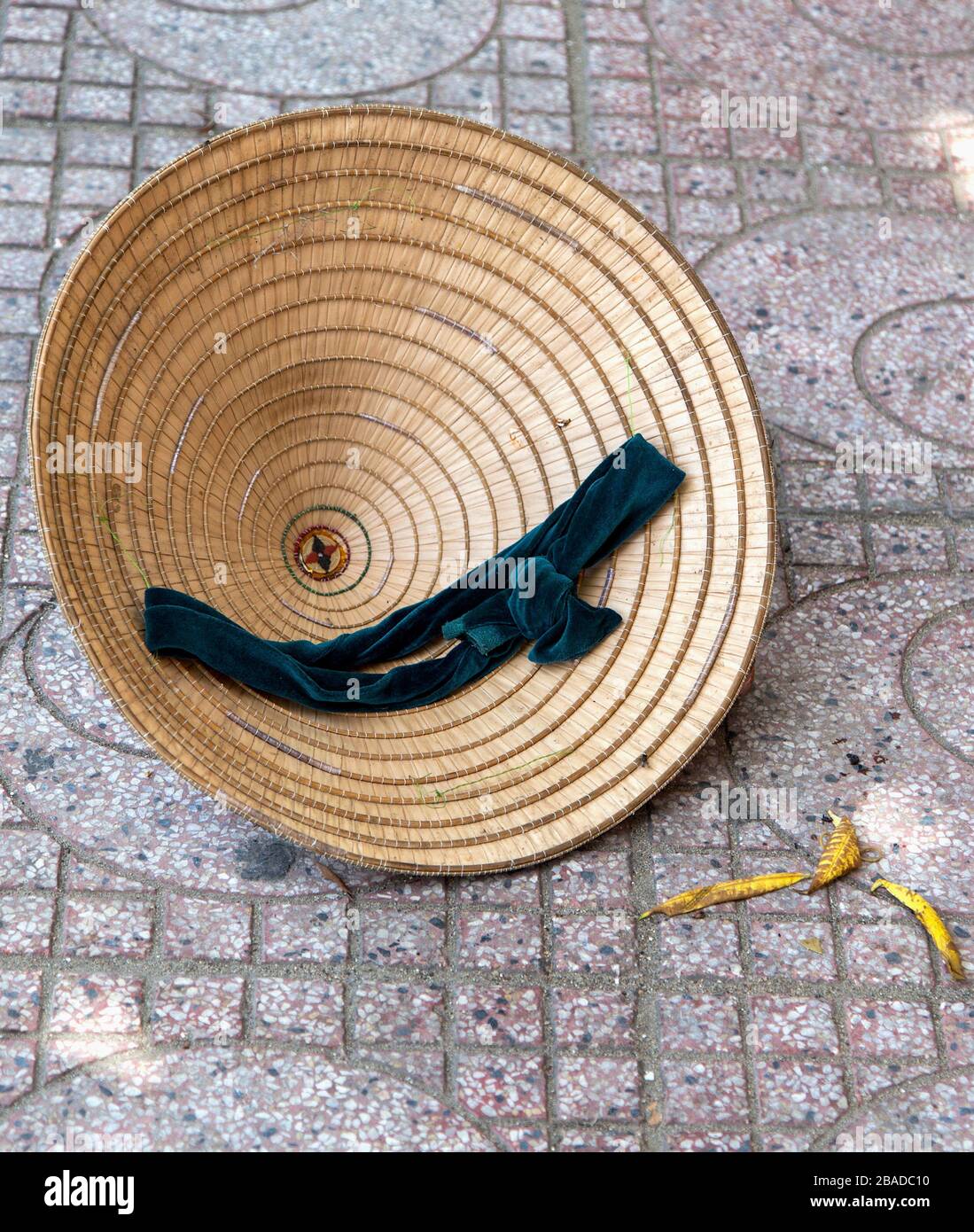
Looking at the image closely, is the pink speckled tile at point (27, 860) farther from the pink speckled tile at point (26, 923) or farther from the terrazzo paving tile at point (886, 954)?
the terrazzo paving tile at point (886, 954)

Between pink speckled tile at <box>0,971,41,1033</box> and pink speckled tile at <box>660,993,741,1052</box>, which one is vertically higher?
pink speckled tile at <box>0,971,41,1033</box>

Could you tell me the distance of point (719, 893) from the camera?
7.70ft

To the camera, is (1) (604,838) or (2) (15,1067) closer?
(2) (15,1067)

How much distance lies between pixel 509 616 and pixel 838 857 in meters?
0.67

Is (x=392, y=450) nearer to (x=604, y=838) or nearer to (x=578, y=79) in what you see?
(x=604, y=838)

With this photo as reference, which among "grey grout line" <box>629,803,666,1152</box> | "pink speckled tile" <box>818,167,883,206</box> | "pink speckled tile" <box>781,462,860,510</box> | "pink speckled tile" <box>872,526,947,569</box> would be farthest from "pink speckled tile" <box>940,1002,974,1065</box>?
"pink speckled tile" <box>818,167,883,206</box>

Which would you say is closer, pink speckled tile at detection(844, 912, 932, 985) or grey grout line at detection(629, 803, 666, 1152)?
grey grout line at detection(629, 803, 666, 1152)

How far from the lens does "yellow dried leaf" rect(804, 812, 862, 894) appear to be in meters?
2.36

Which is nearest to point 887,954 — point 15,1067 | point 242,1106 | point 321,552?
point 242,1106

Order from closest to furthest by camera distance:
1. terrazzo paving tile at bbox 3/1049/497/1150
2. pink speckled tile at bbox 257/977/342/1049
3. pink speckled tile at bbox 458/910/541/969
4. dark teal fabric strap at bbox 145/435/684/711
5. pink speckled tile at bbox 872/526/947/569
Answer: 1. terrazzo paving tile at bbox 3/1049/497/1150
2. pink speckled tile at bbox 257/977/342/1049
3. pink speckled tile at bbox 458/910/541/969
4. dark teal fabric strap at bbox 145/435/684/711
5. pink speckled tile at bbox 872/526/947/569

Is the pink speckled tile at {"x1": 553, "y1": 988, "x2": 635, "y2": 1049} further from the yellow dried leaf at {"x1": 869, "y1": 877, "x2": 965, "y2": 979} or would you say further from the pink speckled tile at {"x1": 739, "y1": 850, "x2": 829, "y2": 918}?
the yellow dried leaf at {"x1": 869, "y1": 877, "x2": 965, "y2": 979}

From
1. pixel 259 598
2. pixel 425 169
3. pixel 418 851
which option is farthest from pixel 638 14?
pixel 418 851

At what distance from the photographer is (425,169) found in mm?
2549

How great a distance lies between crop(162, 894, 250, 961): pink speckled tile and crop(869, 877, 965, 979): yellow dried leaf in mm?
1012
